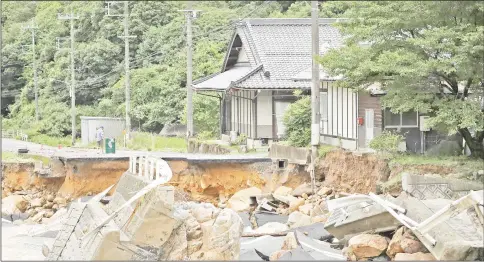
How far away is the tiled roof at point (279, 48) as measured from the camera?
3591 centimetres

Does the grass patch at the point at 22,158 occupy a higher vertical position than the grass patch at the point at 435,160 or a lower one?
lower

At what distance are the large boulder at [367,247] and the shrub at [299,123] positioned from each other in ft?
38.8

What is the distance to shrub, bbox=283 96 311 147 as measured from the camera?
30625 mm

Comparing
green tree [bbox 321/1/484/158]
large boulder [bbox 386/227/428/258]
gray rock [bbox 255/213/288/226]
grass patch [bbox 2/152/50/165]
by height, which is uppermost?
green tree [bbox 321/1/484/158]

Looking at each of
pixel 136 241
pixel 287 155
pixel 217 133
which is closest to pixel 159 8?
pixel 217 133

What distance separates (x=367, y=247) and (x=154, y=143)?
27245 mm

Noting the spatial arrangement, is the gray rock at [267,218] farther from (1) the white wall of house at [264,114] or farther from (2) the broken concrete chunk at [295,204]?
(1) the white wall of house at [264,114]

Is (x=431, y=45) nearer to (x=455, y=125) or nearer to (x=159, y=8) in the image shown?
(x=455, y=125)

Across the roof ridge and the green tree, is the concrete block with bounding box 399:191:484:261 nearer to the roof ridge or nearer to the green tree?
the green tree

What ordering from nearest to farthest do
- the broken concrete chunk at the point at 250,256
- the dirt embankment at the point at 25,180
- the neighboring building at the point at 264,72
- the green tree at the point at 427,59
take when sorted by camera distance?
the broken concrete chunk at the point at 250,256
the green tree at the point at 427,59
the dirt embankment at the point at 25,180
the neighboring building at the point at 264,72

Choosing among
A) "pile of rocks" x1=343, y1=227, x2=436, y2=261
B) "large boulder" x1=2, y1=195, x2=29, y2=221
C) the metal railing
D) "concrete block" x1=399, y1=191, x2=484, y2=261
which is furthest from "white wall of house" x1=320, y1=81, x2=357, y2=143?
the metal railing

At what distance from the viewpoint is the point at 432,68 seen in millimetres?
22531

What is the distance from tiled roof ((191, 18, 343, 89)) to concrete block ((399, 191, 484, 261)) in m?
15.5

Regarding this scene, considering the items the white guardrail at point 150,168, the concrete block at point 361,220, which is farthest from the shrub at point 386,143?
the white guardrail at point 150,168
